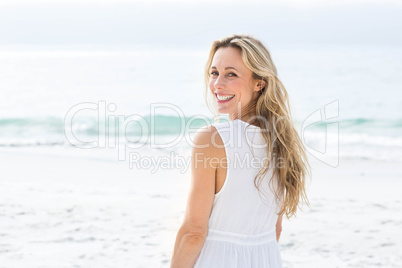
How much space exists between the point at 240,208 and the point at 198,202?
0.62 feet

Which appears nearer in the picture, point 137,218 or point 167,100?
point 137,218

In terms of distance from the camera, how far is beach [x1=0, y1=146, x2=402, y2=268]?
191 inches

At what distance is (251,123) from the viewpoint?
6.61ft

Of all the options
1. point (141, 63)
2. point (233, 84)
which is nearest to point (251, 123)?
point (233, 84)

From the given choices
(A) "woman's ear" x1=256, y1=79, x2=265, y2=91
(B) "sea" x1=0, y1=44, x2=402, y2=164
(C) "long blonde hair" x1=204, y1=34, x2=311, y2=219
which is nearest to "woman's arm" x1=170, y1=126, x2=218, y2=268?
(C) "long blonde hair" x1=204, y1=34, x2=311, y2=219

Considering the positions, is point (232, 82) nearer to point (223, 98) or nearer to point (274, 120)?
point (223, 98)

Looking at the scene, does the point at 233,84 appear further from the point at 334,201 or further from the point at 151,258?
the point at 334,201

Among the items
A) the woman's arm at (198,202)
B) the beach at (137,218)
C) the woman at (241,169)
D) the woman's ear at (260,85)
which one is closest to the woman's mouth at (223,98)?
the woman at (241,169)

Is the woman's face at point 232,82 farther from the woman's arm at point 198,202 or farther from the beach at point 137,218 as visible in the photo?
the beach at point 137,218

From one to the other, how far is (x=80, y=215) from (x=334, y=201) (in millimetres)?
3477

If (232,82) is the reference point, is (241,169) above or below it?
below

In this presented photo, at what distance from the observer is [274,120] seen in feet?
6.79

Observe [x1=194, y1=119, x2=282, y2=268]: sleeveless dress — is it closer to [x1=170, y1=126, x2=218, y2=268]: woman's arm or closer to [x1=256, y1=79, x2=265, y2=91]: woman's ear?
[x1=170, y1=126, x2=218, y2=268]: woman's arm

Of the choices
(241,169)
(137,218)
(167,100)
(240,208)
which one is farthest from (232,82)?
(167,100)
